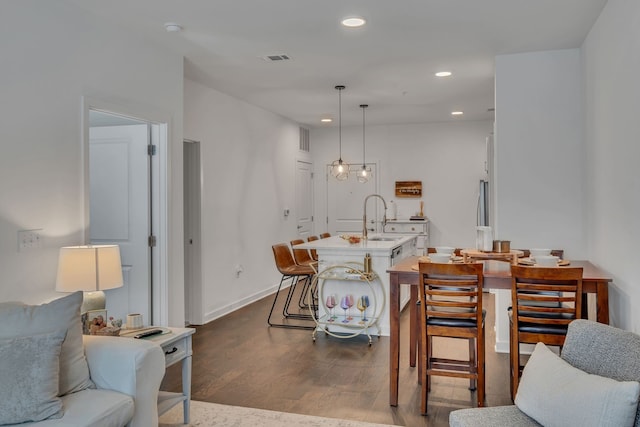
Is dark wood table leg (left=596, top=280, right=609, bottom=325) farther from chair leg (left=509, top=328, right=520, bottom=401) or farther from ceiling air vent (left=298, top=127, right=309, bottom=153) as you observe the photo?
ceiling air vent (left=298, top=127, right=309, bottom=153)

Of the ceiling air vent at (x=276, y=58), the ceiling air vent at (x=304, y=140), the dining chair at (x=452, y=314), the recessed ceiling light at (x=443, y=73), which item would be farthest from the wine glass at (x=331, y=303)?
the ceiling air vent at (x=304, y=140)

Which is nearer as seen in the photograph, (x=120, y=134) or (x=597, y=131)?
(x=597, y=131)

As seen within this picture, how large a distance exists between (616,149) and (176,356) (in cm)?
310

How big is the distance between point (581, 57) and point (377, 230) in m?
5.02

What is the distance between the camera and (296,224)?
862cm

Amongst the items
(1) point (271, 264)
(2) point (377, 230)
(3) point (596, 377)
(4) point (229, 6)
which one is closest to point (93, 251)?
(4) point (229, 6)

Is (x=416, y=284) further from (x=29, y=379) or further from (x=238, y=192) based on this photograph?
(x=238, y=192)

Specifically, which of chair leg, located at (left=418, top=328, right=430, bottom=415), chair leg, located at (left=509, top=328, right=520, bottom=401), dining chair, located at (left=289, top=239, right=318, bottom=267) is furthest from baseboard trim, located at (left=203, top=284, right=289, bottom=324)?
chair leg, located at (left=509, top=328, right=520, bottom=401)

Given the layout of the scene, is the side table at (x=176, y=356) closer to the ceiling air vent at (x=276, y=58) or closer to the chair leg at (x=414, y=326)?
the chair leg at (x=414, y=326)

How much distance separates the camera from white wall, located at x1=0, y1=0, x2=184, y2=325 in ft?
9.56

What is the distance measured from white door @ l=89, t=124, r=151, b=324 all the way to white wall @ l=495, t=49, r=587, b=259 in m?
3.17

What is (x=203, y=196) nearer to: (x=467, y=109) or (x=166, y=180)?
(x=166, y=180)

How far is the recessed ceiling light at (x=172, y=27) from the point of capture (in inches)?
148

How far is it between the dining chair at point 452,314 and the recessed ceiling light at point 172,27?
A: 249 centimetres
